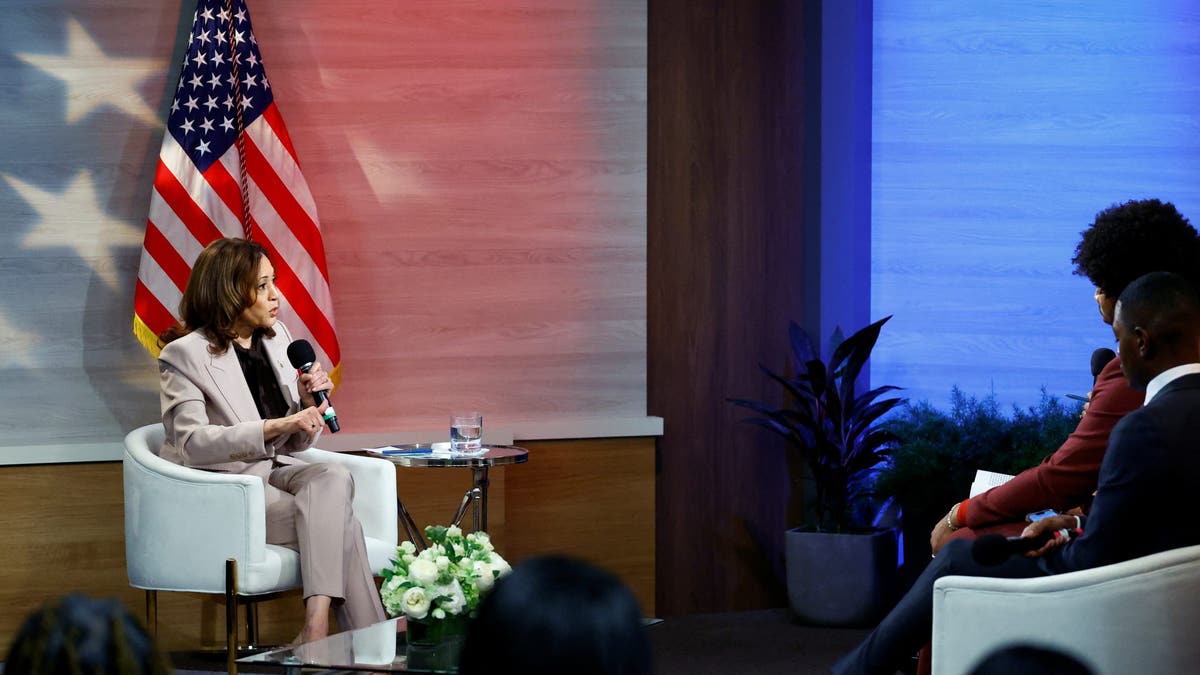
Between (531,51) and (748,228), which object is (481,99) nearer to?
(531,51)

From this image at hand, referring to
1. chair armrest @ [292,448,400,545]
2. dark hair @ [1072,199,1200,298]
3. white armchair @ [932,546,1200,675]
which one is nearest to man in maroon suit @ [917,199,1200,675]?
dark hair @ [1072,199,1200,298]

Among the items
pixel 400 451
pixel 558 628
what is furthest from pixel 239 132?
pixel 558 628

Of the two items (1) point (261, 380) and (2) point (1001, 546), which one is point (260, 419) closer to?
(1) point (261, 380)

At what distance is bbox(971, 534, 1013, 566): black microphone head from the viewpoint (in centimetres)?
296

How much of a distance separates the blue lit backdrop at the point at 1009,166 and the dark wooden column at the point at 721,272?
50cm

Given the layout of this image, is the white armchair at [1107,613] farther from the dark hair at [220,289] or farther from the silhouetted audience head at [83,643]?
the dark hair at [220,289]

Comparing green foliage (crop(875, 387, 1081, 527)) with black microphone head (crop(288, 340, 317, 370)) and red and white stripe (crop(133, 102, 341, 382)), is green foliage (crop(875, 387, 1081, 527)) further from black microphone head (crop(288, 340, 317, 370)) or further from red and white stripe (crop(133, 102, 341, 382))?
black microphone head (crop(288, 340, 317, 370))

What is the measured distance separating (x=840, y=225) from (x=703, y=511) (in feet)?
4.35

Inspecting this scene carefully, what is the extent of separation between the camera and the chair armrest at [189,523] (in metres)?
3.91

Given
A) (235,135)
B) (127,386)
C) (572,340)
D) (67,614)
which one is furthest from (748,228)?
(67,614)

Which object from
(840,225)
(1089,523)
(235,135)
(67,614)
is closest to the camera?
(67,614)

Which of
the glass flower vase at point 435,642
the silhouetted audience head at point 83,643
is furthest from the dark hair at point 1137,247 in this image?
the silhouetted audience head at point 83,643

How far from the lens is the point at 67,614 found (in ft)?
2.93

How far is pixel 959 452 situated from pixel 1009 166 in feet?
4.69
